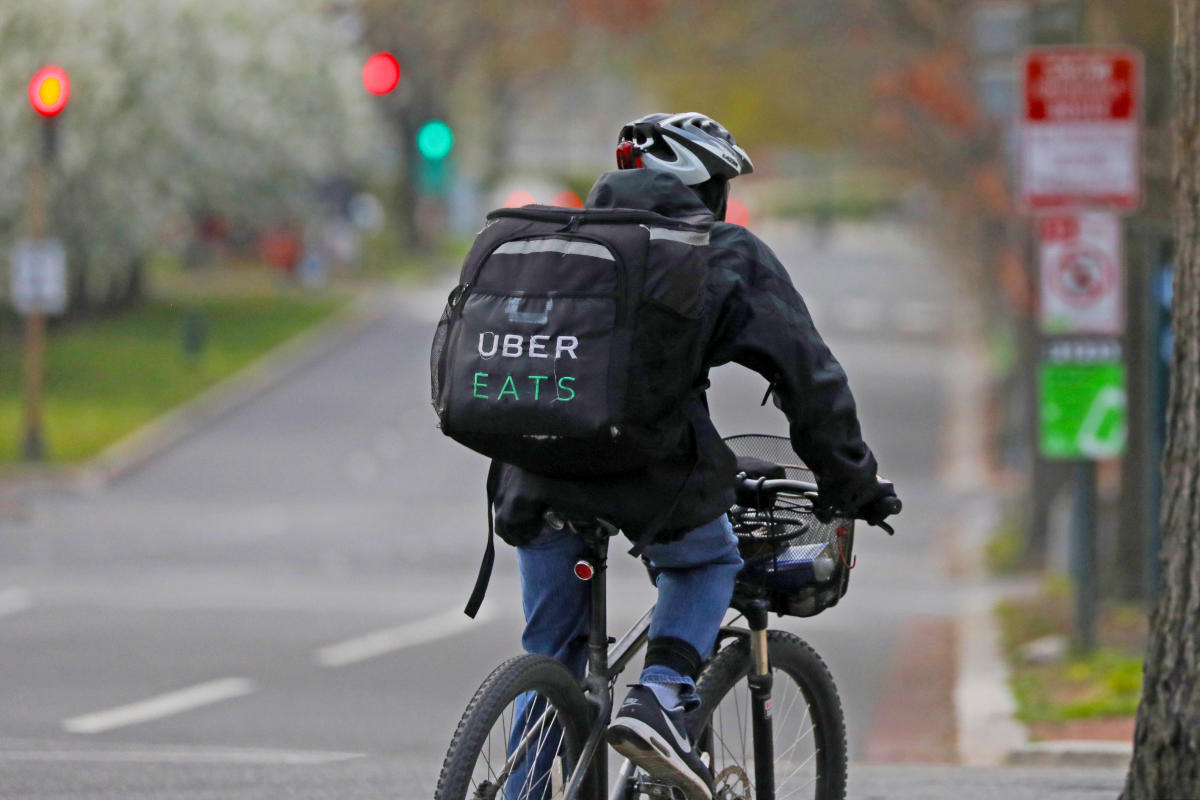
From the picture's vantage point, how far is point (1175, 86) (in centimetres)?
532

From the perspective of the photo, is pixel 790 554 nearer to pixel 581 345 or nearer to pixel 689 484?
pixel 689 484

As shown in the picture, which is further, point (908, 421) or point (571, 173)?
point (571, 173)

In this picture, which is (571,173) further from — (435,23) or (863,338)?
(435,23)

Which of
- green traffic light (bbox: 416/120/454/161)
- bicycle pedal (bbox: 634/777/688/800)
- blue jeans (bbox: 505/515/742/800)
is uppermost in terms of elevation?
green traffic light (bbox: 416/120/454/161)

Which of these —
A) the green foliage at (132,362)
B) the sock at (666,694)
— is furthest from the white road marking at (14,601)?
the green foliage at (132,362)

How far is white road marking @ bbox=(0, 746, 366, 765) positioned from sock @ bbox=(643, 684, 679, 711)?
10.7 feet

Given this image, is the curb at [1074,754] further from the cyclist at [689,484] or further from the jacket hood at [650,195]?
the jacket hood at [650,195]

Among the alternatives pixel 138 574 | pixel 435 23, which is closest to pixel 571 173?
pixel 435 23

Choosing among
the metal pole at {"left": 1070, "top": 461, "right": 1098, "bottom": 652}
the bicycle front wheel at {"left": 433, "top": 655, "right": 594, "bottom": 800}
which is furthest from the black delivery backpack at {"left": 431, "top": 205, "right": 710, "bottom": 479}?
the metal pole at {"left": 1070, "top": 461, "right": 1098, "bottom": 652}

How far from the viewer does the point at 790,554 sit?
4938 millimetres

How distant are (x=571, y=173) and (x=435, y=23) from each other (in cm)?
7949

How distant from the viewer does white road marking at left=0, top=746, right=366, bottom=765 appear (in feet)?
24.8

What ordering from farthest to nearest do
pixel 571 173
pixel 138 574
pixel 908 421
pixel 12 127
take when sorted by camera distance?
pixel 571 173
pixel 12 127
pixel 908 421
pixel 138 574

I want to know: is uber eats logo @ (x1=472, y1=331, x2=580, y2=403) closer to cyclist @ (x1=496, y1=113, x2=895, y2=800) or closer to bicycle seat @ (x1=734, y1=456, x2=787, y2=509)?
cyclist @ (x1=496, y1=113, x2=895, y2=800)
